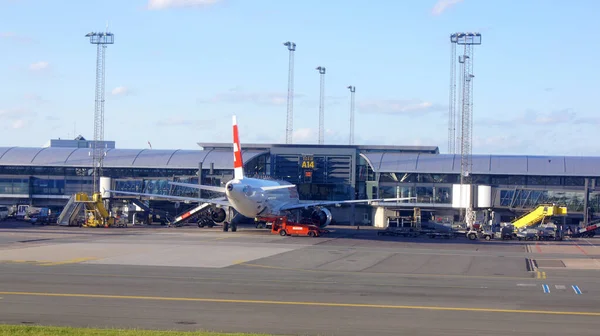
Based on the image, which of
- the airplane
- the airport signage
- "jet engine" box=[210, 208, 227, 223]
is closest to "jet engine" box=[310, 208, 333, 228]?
the airplane

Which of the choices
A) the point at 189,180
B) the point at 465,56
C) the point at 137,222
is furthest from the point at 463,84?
the point at 137,222

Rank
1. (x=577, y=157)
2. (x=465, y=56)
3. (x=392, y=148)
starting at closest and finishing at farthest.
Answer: (x=465, y=56), (x=577, y=157), (x=392, y=148)

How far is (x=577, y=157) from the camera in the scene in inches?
4139

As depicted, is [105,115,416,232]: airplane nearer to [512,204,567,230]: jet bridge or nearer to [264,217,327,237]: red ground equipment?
[264,217,327,237]: red ground equipment

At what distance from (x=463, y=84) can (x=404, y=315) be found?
74.0m

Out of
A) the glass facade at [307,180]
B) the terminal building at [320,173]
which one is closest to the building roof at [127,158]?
the terminal building at [320,173]

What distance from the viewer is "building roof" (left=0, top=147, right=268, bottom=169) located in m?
107

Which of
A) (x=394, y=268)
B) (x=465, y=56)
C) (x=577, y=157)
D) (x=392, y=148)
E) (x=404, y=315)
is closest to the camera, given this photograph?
(x=404, y=315)

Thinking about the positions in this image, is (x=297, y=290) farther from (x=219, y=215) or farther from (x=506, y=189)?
(x=506, y=189)

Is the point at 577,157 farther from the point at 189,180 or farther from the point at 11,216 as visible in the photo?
the point at 11,216

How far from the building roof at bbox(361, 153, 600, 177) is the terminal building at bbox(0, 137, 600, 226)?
142mm

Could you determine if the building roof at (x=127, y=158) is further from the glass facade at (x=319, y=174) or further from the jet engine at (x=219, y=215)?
the jet engine at (x=219, y=215)

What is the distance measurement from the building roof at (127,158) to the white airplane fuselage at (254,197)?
32.3 metres

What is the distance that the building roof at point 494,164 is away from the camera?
10231cm
